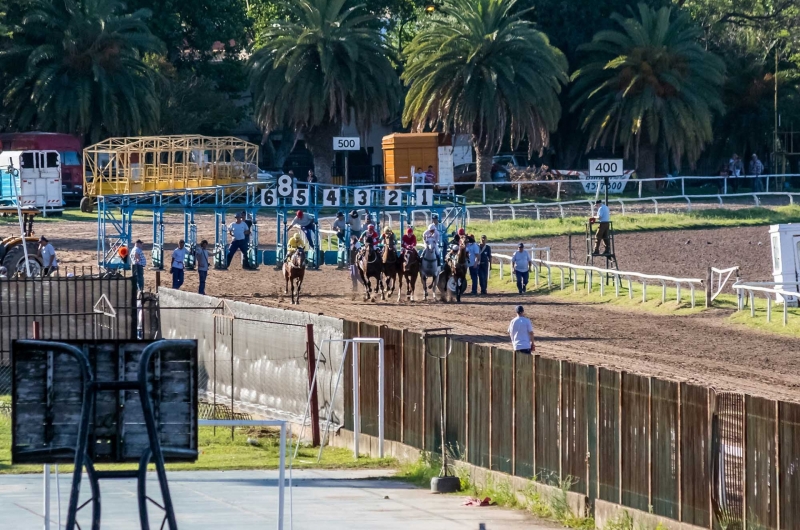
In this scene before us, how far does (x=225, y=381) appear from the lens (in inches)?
821

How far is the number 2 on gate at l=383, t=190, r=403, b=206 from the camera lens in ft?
119

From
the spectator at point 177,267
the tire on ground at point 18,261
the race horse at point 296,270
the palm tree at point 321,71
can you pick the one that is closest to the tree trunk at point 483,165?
the palm tree at point 321,71

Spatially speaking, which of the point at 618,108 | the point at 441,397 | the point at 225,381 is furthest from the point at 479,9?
the point at 441,397

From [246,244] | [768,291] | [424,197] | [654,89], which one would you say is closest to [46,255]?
[246,244]

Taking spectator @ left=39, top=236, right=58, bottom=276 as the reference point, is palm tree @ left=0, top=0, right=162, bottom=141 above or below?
above

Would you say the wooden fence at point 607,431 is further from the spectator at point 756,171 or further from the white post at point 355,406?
the spectator at point 756,171

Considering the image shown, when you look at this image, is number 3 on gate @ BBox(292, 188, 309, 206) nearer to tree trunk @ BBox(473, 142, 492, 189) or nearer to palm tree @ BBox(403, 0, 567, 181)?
palm tree @ BBox(403, 0, 567, 181)

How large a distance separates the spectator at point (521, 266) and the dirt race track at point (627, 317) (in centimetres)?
49

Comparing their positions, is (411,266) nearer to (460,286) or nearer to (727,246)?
(460,286)

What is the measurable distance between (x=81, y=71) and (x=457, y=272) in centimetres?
2815

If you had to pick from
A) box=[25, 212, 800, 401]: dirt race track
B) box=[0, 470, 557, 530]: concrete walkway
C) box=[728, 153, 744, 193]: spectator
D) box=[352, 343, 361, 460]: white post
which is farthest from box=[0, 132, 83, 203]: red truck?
box=[0, 470, 557, 530]: concrete walkway

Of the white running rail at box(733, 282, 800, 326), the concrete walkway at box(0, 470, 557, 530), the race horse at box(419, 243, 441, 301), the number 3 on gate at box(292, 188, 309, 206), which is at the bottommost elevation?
the concrete walkway at box(0, 470, 557, 530)

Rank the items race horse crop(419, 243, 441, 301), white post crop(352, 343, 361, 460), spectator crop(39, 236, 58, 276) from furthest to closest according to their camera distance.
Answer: spectator crop(39, 236, 58, 276) < race horse crop(419, 243, 441, 301) < white post crop(352, 343, 361, 460)

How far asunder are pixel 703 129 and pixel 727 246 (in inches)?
638
